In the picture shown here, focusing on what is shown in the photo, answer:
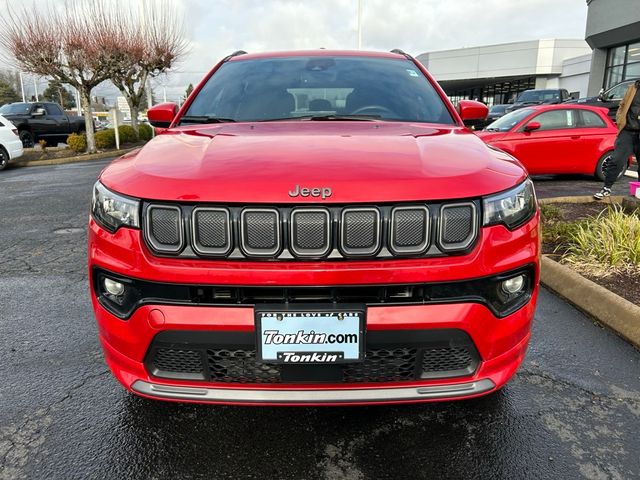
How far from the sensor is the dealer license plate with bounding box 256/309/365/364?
5.60 feet

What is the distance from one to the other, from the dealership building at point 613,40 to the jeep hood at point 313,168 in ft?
77.6

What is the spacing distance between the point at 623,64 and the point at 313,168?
2668 centimetres

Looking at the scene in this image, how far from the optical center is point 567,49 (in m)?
45.6

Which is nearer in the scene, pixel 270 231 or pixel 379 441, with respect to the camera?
pixel 270 231

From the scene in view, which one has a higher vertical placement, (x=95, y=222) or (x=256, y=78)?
(x=256, y=78)

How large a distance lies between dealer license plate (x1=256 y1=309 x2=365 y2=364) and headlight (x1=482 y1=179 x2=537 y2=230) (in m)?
0.60

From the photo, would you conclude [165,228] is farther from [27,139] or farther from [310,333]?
[27,139]

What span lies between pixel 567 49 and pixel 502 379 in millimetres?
52149

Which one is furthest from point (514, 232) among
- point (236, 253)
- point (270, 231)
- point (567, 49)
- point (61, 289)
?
point (567, 49)

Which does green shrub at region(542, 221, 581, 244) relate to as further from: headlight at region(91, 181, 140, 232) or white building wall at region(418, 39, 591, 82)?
white building wall at region(418, 39, 591, 82)

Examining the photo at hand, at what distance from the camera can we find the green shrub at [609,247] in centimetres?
400

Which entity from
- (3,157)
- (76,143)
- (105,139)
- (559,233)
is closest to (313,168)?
→ (559,233)

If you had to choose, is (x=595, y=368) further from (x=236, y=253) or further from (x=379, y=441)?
(x=236, y=253)

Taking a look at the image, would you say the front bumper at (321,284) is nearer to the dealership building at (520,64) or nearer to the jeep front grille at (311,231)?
the jeep front grille at (311,231)
